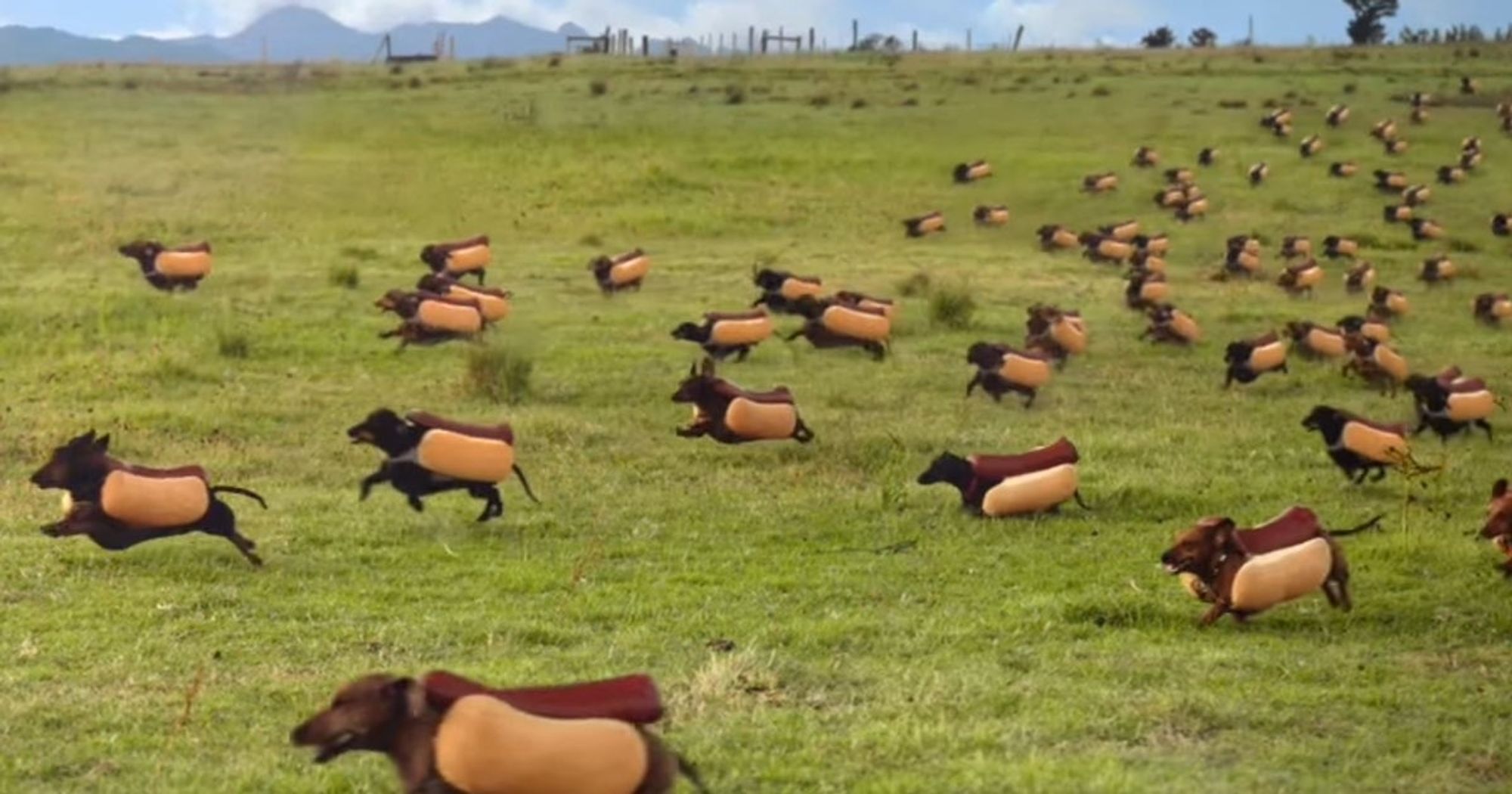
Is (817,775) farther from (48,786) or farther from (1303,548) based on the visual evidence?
(1303,548)

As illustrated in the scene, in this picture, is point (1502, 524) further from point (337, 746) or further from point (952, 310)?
point (952, 310)

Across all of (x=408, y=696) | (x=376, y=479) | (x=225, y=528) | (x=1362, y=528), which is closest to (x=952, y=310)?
(x=376, y=479)

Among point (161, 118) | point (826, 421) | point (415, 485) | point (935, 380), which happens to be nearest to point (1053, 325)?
point (935, 380)

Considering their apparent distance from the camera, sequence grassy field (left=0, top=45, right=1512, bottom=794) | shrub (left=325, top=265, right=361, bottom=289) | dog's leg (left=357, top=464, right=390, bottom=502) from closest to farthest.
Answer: grassy field (left=0, top=45, right=1512, bottom=794) → dog's leg (left=357, top=464, right=390, bottom=502) → shrub (left=325, top=265, right=361, bottom=289)

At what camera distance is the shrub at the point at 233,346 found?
56.1 feet

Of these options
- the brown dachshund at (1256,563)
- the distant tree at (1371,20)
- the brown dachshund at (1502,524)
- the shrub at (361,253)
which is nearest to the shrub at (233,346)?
the shrub at (361,253)

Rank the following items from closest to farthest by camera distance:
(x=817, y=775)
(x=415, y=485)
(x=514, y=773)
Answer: (x=514, y=773) → (x=817, y=775) → (x=415, y=485)

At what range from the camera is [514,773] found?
5047 mm

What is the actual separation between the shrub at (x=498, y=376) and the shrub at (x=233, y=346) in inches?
102

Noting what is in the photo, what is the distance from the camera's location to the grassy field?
22.1 feet

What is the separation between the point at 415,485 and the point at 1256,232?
20.8 m

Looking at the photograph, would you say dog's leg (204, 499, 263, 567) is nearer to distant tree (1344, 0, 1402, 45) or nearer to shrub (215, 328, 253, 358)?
shrub (215, 328, 253, 358)

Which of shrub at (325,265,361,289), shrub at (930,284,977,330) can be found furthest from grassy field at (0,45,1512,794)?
shrub at (930,284,977,330)

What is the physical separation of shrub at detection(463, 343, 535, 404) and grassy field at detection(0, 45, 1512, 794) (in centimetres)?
19
